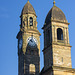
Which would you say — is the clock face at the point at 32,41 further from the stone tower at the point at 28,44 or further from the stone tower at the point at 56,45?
the stone tower at the point at 56,45

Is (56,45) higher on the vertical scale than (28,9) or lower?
lower

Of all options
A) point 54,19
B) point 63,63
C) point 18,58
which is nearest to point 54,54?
point 63,63

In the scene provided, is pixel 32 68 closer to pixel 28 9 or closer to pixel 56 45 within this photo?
pixel 56 45

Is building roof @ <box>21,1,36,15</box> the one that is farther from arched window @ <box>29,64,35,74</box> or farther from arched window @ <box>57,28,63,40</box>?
arched window @ <box>29,64,35,74</box>

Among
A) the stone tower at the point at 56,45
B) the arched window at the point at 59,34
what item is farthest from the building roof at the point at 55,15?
the arched window at the point at 59,34

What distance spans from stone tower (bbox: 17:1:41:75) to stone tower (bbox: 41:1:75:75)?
5435mm

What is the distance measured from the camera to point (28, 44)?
55.3 m

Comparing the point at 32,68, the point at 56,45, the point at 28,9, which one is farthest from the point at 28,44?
the point at 56,45

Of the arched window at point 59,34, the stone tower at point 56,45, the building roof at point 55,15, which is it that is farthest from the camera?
the arched window at point 59,34

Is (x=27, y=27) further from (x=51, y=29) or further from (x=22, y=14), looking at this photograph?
(x=51, y=29)

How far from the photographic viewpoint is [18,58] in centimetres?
5588

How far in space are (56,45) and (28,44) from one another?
8969 mm

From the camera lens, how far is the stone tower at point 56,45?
46156 millimetres

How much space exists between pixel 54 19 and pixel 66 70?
8134 millimetres
